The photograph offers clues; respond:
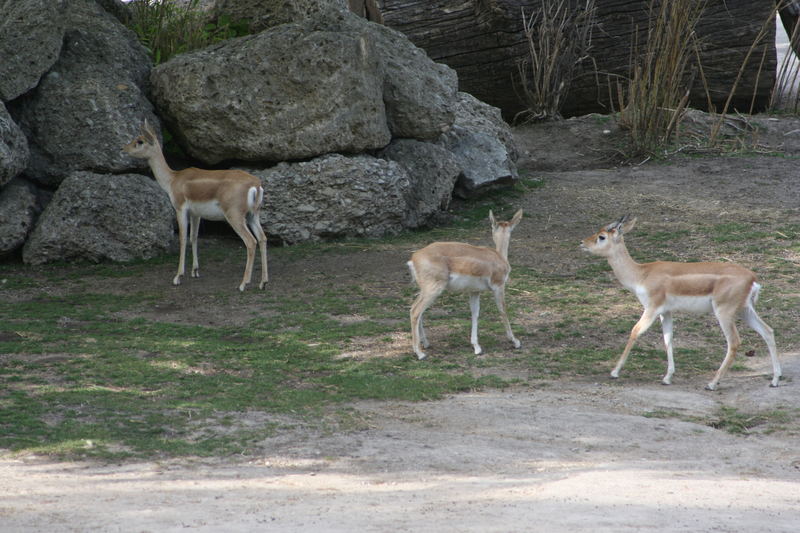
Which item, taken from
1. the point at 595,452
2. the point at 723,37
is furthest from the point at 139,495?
the point at 723,37

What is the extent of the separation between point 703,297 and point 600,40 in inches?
374

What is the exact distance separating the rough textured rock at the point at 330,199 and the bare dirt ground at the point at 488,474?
363 centimetres

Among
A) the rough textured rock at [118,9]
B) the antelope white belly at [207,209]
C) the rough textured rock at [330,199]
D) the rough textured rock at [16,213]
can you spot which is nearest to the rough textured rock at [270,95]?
the rough textured rock at [330,199]

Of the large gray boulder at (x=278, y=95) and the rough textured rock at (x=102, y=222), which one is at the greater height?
the large gray boulder at (x=278, y=95)

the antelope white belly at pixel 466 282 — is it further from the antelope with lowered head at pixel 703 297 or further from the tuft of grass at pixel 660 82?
the tuft of grass at pixel 660 82

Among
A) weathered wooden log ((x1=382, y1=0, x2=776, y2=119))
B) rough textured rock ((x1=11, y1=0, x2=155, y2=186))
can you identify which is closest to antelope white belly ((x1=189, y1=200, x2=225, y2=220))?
rough textured rock ((x1=11, y1=0, x2=155, y2=186))

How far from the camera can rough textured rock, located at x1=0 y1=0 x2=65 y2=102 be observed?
10.1 m

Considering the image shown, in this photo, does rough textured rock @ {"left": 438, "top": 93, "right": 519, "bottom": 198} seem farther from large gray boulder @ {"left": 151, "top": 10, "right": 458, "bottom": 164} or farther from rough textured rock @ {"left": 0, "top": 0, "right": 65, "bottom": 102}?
rough textured rock @ {"left": 0, "top": 0, "right": 65, "bottom": 102}

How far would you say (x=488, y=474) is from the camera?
4.76 metres

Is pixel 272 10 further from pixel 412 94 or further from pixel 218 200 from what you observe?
pixel 218 200

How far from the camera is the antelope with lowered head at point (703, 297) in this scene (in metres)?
6.43

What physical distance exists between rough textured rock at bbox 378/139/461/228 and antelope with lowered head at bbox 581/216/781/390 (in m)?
4.77

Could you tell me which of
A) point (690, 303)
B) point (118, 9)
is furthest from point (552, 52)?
point (690, 303)

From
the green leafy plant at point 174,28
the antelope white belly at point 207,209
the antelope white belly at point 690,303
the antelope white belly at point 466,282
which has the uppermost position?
the green leafy plant at point 174,28
